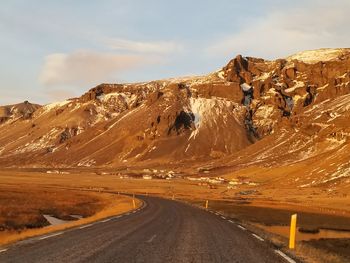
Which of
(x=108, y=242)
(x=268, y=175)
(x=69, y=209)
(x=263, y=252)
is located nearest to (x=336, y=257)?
(x=263, y=252)

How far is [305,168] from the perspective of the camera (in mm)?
170125

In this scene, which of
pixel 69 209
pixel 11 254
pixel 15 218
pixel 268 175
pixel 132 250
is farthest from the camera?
pixel 268 175

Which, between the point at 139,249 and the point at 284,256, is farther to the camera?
the point at 139,249

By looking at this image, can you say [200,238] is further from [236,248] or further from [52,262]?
[52,262]

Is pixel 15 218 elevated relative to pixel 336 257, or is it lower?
lower

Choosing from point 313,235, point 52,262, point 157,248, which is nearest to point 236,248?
point 157,248

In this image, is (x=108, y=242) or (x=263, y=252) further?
(x=108, y=242)

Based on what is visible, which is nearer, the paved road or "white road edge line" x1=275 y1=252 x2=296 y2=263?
the paved road

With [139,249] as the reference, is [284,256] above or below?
above

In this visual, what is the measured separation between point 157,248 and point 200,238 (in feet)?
16.7

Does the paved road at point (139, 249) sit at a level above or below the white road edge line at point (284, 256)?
below

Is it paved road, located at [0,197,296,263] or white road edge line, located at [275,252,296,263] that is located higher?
white road edge line, located at [275,252,296,263]

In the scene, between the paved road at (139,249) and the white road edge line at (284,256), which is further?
the white road edge line at (284,256)

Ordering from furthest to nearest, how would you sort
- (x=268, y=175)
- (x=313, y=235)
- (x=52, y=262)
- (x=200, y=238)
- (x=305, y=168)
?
1. (x=268, y=175)
2. (x=305, y=168)
3. (x=313, y=235)
4. (x=200, y=238)
5. (x=52, y=262)
